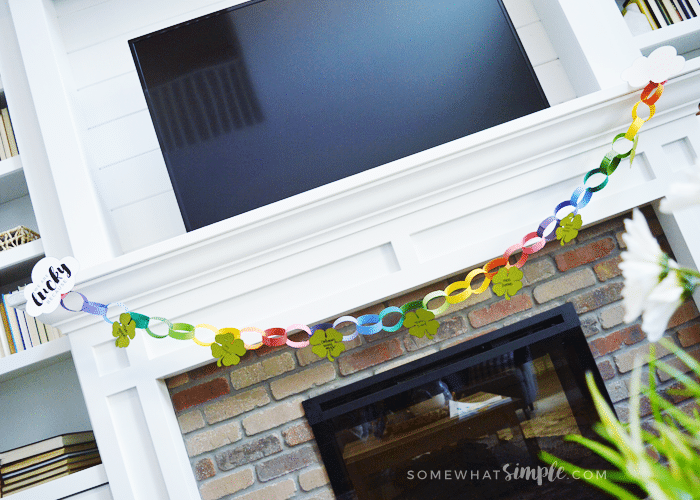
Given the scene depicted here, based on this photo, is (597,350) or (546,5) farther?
(546,5)

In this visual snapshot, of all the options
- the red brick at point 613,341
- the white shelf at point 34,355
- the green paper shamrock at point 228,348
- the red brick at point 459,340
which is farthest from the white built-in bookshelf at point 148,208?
the red brick at point 613,341

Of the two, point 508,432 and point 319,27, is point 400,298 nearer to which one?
point 508,432

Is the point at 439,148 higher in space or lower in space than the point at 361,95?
lower

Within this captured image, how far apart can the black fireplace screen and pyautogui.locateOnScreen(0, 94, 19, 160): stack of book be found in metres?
1.31

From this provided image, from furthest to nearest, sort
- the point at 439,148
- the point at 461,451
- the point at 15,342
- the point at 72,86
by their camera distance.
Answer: the point at 72,86 → the point at 15,342 → the point at 461,451 → the point at 439,148

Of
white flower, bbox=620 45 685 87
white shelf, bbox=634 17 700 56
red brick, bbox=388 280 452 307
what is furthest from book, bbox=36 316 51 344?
white shelf, bbox=634 17 700 56

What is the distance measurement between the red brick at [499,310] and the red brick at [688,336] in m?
0.47

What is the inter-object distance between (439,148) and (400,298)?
1.50 feet

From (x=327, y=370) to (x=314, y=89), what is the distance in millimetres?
883

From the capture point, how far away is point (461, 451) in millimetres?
1558

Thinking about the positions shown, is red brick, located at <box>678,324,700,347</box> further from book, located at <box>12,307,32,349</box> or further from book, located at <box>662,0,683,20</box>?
book, located at <box>12,307,32,349</box>

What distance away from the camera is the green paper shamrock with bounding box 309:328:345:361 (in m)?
1.43

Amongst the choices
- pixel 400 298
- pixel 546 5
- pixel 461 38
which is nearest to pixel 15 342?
pixel 400 298

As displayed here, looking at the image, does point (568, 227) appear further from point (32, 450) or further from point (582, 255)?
point (32, 450)
